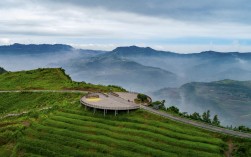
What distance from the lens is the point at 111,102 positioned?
101688 millimetres

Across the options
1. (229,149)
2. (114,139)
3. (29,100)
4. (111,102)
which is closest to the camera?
(229,149)

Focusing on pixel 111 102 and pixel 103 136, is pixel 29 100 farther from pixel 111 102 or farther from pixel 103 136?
pixel 103 136

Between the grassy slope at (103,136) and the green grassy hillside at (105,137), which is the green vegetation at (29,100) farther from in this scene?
the green grassy hillside at (105,137)

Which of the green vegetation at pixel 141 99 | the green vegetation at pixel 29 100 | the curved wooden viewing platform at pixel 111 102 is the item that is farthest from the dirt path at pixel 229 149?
the green vegetation at pixel 29 100

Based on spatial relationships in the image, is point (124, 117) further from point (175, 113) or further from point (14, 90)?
point (14, 90)

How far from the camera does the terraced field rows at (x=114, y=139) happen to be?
245 feet

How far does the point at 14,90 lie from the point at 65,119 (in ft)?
229

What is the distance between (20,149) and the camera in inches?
3140

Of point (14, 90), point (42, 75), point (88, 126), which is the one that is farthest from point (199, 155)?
point (42, 75)

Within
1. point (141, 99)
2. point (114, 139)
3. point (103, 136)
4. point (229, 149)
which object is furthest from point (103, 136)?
point (229, 149)

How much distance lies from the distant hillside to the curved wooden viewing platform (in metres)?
19.6

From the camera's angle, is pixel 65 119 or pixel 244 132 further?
pixel 65 119

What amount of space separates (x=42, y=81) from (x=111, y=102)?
7672 centimetres

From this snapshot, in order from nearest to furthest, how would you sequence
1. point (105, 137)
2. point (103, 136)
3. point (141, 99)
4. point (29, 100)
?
point (105, 137)
point (103, 136)
point (141, 99)
point (29, 100)
